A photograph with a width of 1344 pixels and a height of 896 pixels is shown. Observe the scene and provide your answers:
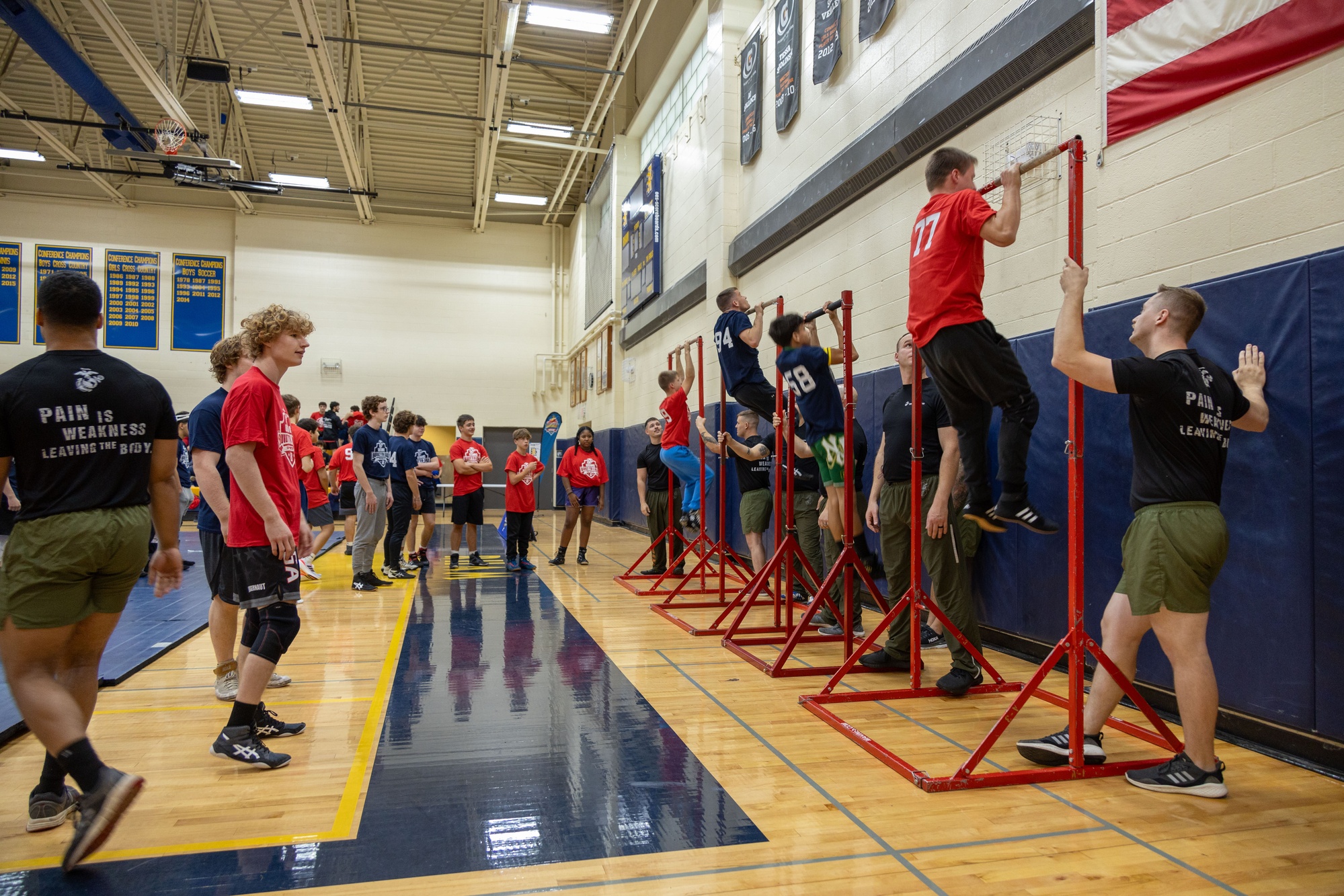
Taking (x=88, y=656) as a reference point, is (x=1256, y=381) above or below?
above

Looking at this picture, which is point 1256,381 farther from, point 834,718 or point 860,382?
point 860,382

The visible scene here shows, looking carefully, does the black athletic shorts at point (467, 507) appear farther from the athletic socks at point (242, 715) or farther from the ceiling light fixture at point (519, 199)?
the ceiling light fixture at point (519, 199)

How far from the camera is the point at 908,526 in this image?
4473 mm

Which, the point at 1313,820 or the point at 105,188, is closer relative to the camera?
the point at 1313,820

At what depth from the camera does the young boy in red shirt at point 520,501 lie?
28.2 ft

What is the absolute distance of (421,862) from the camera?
7.54 ft

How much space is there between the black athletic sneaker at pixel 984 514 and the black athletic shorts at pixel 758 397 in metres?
2.31

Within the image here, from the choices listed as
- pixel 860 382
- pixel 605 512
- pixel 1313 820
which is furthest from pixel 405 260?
pixel 1313 820

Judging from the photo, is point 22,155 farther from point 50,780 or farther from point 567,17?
point 50,780

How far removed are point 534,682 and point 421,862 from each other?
2.04 metres

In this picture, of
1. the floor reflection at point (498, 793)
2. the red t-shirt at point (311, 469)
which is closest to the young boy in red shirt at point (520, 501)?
the red t-shirt at point (311, 469)

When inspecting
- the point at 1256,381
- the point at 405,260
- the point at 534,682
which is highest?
the point at 405,260

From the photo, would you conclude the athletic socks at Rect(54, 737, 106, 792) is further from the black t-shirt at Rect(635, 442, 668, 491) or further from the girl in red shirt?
the black t-shirt at Rect(635, 442, 668, 491)

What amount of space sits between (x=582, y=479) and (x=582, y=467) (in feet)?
0.50
